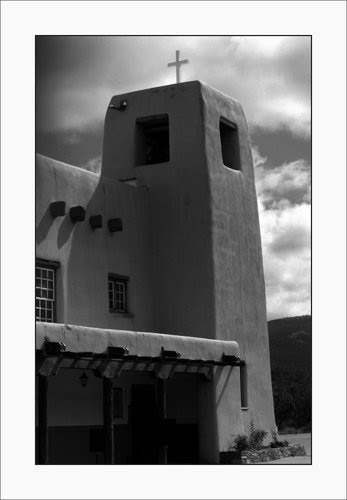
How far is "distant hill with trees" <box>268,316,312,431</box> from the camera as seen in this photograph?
39.4 m

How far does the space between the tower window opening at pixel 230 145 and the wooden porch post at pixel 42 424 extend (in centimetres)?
1199

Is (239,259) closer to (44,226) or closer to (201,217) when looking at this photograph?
(201,217)

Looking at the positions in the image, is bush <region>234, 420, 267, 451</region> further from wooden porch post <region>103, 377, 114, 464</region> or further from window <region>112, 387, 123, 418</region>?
wooden porch post <region>103, 377, 114, 464</region>

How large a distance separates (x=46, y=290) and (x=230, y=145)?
898cm

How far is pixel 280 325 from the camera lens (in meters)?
50.5

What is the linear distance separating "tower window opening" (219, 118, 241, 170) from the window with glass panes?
27.1ft

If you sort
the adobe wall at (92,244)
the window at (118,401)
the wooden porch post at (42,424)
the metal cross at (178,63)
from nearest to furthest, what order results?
the wooden porch post at (42,424)
the adobe wall at (92,244)
the window at (118,401)
the metal cross at (178,63)

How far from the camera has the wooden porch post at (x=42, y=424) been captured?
19.8m

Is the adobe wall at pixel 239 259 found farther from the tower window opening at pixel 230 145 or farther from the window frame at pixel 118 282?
the window frame at pixel 118 282

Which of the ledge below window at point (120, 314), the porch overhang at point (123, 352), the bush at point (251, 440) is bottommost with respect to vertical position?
the bush at point (251, 440)

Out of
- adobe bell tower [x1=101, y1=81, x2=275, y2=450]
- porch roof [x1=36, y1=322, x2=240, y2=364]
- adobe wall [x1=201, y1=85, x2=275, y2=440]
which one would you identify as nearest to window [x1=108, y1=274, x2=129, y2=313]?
adobe bell tower [x1=101, y1=81, x2=275, y2=450]

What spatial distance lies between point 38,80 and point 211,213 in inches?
358

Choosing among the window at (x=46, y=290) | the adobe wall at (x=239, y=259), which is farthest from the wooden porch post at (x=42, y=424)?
the adobe wall at (x=239, y=259)

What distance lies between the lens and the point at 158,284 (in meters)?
28.2
